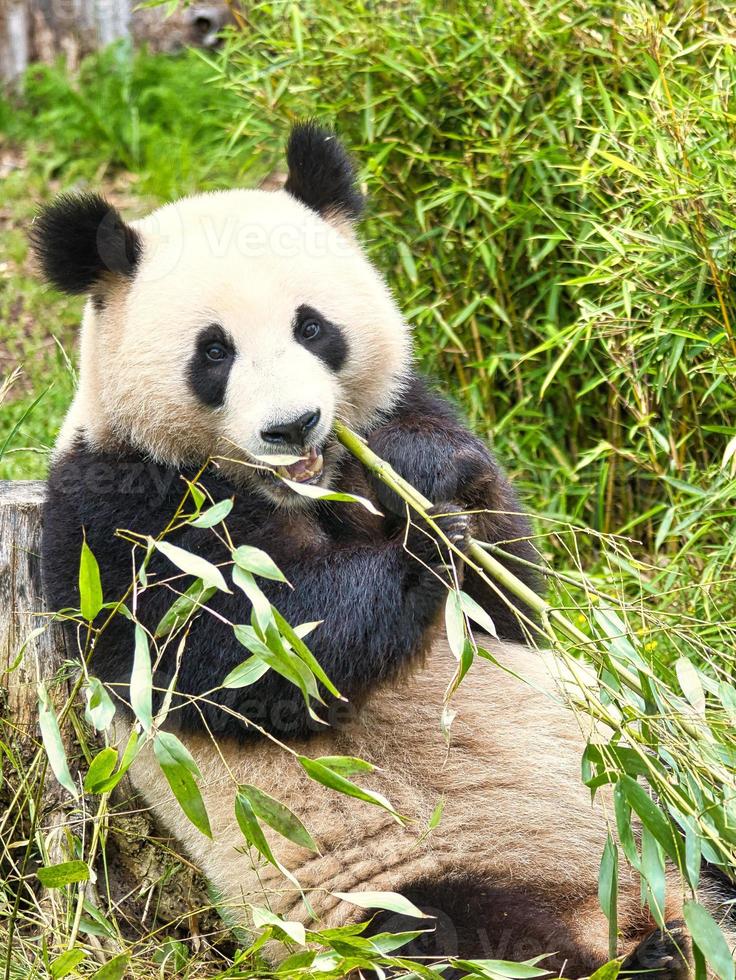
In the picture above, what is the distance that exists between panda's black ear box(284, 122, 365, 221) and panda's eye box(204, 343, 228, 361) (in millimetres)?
725

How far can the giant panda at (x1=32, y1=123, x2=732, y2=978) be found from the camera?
3.22m

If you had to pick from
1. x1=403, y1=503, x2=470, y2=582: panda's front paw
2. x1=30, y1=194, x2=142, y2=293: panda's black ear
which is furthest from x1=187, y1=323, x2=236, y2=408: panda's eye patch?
x1=403, y1=503, x2=470, y2=582: panda's front paw

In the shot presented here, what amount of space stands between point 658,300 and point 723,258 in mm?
281

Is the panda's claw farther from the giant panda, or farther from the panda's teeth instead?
the panda's teeth

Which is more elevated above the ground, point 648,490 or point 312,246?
point 312,246

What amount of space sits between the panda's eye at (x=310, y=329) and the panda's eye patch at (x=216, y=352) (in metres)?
0.23

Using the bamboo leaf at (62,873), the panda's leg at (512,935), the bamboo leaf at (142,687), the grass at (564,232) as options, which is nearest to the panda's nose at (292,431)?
the bamboo leaf at (142,687)

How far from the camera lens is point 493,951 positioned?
3086 millimetres

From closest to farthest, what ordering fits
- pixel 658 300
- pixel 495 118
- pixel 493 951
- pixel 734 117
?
pixel 493 951 → pixel 734 117 → pixel 658 300 → pixel 495 118

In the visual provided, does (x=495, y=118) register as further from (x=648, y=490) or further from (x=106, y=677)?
(x=106, y=677)

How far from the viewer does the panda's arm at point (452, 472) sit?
3500mm

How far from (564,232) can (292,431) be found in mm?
2096

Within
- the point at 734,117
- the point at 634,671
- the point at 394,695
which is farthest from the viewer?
the point at 734,117

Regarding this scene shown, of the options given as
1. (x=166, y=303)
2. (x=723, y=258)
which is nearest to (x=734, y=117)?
(x=723, y=258)
